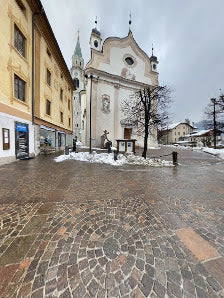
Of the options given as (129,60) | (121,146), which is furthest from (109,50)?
(121,146)

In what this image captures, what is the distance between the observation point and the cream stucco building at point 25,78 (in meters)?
8.20

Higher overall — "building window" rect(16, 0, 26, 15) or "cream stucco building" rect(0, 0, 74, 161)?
"building window" rect(16, 0, 26, 15)

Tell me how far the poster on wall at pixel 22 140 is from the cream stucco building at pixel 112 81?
12752 mm

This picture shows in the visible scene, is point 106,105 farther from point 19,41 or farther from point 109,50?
point 19,41

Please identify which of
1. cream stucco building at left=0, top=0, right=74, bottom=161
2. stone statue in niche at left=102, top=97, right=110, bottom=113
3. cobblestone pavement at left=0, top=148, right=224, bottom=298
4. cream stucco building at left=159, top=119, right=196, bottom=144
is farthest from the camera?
cream stucco building at left=159, top=119, right=196, bottom=144

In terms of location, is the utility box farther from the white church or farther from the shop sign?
the white church

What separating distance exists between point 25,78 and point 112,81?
17.0m

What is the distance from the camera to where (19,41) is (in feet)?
31.4

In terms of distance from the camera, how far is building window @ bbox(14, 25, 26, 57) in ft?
30.1

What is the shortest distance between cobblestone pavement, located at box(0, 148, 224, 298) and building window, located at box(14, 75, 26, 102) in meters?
A: 8.55

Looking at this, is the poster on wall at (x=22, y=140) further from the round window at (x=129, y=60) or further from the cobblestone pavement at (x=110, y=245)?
the round window at (x=129, y=60)

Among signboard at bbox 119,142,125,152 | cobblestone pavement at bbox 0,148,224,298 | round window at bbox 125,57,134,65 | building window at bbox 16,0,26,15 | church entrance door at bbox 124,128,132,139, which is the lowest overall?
cobblestone pavement at bbox 0,148,224,298

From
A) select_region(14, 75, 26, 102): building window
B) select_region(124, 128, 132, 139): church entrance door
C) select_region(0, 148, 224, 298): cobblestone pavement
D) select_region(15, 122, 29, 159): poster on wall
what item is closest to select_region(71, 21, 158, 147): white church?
select_region(124, 128, 132, 139): church entrance door

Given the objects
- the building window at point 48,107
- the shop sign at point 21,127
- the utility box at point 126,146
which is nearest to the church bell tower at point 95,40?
the building window at point 48,107
